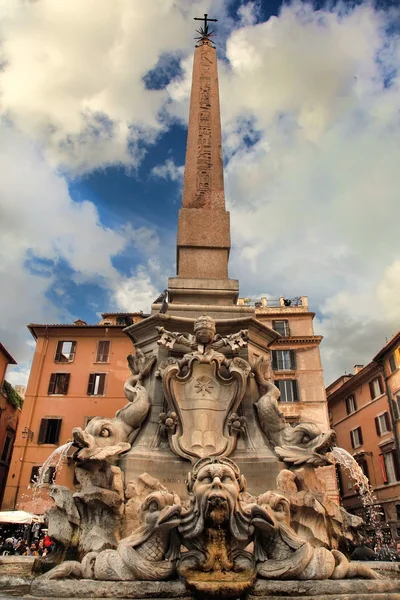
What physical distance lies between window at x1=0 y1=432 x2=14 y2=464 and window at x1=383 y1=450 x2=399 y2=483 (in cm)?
2047

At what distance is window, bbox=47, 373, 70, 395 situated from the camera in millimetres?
24969

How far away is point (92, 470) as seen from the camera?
4715 millimetres

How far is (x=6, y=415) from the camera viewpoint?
1062 inches

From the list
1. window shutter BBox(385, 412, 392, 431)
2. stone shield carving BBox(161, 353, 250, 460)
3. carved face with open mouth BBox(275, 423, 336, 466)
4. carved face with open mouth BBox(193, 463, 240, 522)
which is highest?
window shutter BBox(385, 412, 392, 431)

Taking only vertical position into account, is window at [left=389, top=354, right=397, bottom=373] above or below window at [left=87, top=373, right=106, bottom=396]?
above

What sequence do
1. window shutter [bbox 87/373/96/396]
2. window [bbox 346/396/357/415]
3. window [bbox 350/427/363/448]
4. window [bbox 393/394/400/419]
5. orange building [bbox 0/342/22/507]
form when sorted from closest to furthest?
window [bbox 393/394/400/419], window shutter [bbox 87/373/96/396], orange building [bbox 0/342/22/507], window [bbox 350/427/363/448], window [bbox 346/396/357/415]

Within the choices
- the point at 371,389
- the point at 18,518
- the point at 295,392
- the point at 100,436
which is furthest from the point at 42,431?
the point at 100,436

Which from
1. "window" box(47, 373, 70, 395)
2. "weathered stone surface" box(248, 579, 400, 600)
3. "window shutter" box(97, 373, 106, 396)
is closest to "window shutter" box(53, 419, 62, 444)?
"window" box(47, 373, 70, 395)

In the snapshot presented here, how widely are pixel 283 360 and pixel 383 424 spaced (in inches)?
256

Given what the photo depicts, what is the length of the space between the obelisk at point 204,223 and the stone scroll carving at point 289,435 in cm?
127

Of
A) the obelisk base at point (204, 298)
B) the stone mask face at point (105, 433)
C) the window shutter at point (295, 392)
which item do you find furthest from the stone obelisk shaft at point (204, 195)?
the window shutter at point (295, 392)

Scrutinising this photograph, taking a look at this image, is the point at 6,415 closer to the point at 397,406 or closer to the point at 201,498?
the point at 397,406

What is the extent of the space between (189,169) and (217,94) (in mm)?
2206

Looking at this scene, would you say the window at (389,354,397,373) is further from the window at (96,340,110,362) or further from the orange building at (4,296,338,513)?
the window at (96,340,110,362)
